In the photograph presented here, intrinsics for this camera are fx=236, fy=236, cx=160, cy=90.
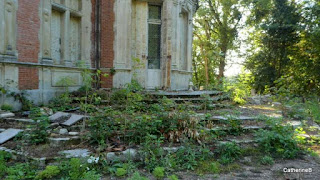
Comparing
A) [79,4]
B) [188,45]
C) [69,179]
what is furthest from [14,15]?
[188,45]

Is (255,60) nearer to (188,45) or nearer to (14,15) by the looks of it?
(188,45)

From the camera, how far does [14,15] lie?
249 inches

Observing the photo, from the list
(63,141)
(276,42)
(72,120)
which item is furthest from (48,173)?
(276,42)

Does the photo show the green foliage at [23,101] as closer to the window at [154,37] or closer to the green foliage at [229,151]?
the window at [154,37]

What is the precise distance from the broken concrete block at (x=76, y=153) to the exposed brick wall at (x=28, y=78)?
3.78m

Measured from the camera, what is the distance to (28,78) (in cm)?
671

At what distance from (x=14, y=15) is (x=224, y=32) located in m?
18.4

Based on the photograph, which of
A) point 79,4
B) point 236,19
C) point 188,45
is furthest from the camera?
point 236,19

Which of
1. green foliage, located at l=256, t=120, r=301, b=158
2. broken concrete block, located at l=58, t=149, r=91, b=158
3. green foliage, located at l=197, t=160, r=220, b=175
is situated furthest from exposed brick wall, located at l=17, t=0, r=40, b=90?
green foliage, located at l=256, t=120, r=301, b=158

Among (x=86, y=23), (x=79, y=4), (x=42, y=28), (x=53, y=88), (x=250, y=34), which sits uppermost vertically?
(x=250, y=34)

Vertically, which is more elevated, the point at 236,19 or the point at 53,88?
the point at 236,19

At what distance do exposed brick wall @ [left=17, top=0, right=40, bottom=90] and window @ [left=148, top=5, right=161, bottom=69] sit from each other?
4248 millimetres

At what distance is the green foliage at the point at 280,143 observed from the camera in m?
4.11

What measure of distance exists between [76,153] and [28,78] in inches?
161
